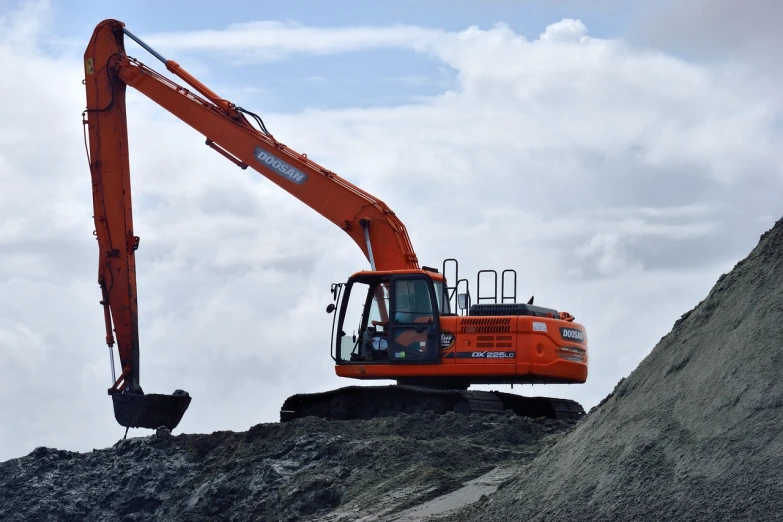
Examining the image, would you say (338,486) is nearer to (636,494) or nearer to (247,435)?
(247,435)

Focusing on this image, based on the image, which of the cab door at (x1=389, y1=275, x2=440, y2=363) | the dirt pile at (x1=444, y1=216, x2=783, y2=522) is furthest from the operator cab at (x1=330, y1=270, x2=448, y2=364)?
the dirt pile at (x1=444, y1=216, x2=783, y2=522)

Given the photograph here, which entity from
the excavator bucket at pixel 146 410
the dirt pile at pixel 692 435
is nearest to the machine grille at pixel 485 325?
the excavator bucket at pixel 146 410

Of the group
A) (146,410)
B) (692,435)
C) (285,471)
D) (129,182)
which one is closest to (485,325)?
(285,471)

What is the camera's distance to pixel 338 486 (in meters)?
12.9

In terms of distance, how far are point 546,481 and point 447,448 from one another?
3302mm

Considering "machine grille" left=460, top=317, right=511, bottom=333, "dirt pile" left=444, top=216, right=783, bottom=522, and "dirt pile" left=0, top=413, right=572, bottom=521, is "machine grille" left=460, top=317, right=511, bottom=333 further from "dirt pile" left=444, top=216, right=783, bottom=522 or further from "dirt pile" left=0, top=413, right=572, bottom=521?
"dirt pile" left=444, top=216, right=783, bottom=522

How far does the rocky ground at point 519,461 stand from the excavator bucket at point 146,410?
709 mm

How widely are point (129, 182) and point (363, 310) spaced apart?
4693mm

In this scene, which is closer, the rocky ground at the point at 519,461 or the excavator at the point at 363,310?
the rocky ground at the point at 519,461

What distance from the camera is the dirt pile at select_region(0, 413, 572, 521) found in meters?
12.2

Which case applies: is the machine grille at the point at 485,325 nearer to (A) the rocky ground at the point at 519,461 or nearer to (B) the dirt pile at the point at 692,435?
(A) the rocky ground at the point at 519,461

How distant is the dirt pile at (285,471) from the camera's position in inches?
480

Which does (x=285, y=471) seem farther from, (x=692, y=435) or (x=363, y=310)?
(x=692, y=435)

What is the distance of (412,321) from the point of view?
16031mm
